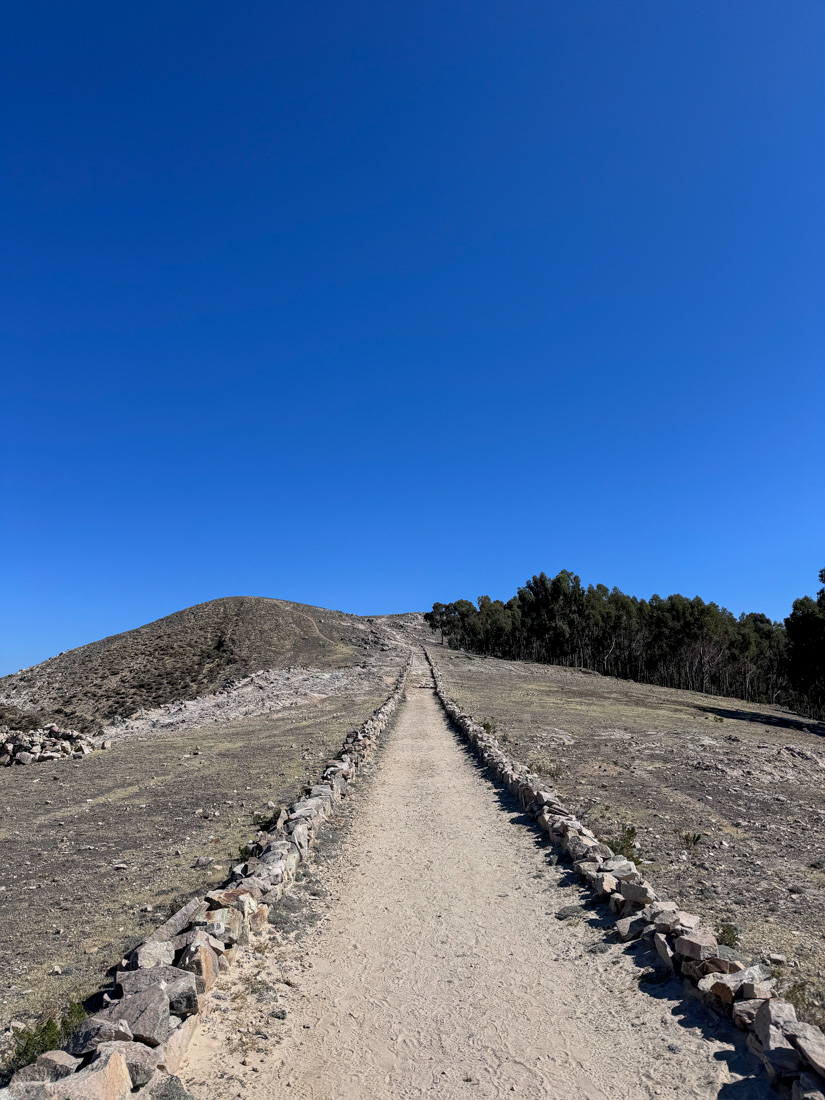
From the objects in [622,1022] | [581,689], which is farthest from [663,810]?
[581,689]

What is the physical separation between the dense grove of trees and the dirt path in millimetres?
57528

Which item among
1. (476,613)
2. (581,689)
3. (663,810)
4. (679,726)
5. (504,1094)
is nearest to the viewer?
(504,1094)

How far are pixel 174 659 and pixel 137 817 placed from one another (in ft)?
190

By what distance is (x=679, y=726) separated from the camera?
29.8 metres

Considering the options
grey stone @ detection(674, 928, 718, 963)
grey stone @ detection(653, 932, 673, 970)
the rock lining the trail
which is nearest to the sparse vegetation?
grey stone @ detection(653, 932, 673, 970)

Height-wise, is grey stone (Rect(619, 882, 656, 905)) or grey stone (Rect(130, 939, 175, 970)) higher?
grey stone (Rect(619, 882, 656, 905))

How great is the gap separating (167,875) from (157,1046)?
5.41 metres

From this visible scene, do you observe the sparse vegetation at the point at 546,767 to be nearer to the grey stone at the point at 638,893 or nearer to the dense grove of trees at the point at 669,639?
the grey stone at the point at 638,893

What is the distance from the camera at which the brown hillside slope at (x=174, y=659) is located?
178ft

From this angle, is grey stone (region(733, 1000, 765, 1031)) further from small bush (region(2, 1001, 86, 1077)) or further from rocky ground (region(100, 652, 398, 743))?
rocky ground (region(100, 652, 398, 743))

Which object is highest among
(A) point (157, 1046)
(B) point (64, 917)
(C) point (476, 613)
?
(C) point (476, 613)

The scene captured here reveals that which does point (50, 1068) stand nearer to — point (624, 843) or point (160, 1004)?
point (160, 1004)

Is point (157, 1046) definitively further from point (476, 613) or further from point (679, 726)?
point (476, 613)

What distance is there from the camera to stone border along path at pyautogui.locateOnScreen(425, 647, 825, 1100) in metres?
4.50
